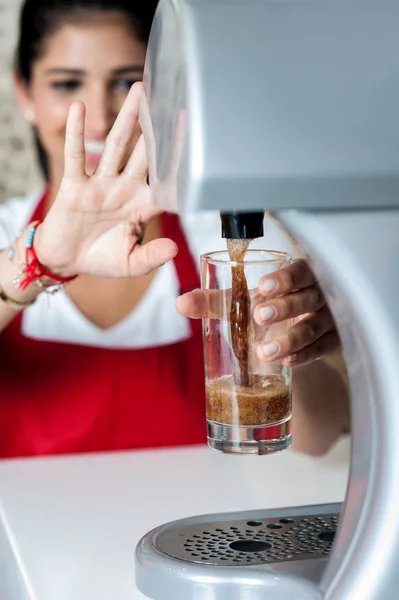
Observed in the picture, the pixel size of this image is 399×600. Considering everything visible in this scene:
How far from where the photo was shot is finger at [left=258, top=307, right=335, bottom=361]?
2.15 feet

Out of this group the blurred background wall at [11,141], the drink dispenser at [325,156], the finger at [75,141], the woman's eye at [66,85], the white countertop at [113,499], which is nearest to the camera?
the drink dispenser at [325,156]

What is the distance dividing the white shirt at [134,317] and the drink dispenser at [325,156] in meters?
0.98

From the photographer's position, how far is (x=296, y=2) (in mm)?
500

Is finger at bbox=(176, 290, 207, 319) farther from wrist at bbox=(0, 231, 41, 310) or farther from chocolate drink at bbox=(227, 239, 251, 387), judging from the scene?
wrist at bbox=(0, 231, 41, 310)

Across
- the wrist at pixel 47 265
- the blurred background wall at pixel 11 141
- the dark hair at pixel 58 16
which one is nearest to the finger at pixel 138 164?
the wrist at pixel 47 265

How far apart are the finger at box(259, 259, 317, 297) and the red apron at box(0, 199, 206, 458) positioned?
86 centimetres

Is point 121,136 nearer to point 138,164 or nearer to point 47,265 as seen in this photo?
point 138,164

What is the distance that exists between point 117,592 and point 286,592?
0.14 metres

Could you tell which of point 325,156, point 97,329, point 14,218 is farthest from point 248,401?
point 14,218

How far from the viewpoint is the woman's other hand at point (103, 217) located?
0.84m

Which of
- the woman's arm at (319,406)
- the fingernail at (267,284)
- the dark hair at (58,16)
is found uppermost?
the dark hair at (58,16)

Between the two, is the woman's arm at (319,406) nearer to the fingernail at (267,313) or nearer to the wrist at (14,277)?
the fingernail at (267,313)

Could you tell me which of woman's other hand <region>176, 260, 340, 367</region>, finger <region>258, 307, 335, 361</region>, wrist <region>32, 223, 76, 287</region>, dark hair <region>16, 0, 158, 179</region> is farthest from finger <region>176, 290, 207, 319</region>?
dark hair <region>16, 0, 158, 179</region>

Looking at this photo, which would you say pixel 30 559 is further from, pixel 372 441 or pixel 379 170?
pixel 379 170
